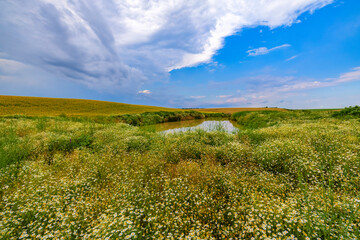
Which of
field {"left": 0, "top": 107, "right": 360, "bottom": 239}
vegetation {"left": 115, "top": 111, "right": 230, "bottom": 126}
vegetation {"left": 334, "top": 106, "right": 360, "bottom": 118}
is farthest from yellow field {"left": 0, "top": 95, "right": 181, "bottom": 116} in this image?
vegetation {"left": 334, "top": 106, "right": 360, "bottom": 118}

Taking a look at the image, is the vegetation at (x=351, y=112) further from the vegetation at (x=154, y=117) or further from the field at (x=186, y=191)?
the vegetation at (x=154, y=117)

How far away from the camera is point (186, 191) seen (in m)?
3.95

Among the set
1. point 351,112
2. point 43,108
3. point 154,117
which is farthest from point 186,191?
point 43,108

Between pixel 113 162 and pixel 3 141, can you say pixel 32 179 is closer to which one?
pixel 113 162

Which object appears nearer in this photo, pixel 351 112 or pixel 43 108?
pixel 351 112

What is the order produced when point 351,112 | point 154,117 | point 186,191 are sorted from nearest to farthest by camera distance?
point 186,191 < point 351,112 < point 154,117

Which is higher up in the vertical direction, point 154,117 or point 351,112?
point 351,112

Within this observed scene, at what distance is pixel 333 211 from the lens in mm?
2859

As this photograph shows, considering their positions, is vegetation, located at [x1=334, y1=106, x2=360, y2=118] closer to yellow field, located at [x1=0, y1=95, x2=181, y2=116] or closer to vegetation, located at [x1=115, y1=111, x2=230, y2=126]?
vegetation, located at [x1=115, y1=111, x2=230, y2=126]

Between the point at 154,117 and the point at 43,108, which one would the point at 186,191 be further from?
the point at 43,108

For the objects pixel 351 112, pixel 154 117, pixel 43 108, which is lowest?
pixel 154 117

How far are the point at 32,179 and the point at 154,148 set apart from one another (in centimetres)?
474

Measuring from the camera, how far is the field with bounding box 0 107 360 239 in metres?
2.74

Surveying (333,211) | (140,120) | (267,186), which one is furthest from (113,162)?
(140,120)
